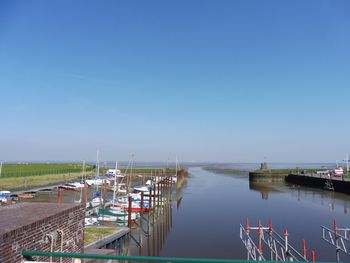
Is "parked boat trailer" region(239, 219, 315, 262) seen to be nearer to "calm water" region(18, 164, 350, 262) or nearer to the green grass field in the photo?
"calm water" region(18, 164, 350, 262)

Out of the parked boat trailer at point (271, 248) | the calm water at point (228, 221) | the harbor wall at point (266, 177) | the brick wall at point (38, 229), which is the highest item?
the brick wall at point (38, 229)

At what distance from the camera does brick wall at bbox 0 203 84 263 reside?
630 centimetres

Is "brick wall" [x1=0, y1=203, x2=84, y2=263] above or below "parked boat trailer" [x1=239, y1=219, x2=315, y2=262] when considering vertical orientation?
above

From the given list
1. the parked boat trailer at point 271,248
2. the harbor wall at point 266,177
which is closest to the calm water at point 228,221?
the parked boat trailer at point 271,248

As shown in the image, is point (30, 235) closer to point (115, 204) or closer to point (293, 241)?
point (293, 241)

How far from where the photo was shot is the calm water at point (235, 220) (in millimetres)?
26322

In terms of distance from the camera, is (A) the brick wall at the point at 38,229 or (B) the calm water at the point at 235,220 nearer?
(A) the brick wall at the point at 38,229

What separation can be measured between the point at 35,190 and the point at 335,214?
4638 centimetres

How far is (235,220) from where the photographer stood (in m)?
37.8

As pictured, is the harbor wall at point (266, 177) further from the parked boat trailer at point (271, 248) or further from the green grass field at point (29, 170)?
the parked boat trailer at point (271, 248)

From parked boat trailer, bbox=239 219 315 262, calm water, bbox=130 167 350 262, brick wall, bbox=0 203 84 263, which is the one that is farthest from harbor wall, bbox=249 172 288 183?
brick wall, bbox=0 203 84 263

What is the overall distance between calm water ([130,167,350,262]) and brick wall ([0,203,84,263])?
55.2ft

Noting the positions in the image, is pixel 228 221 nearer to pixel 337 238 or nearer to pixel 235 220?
pixel 235 220

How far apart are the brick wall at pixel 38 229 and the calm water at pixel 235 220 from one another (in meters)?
16.8
